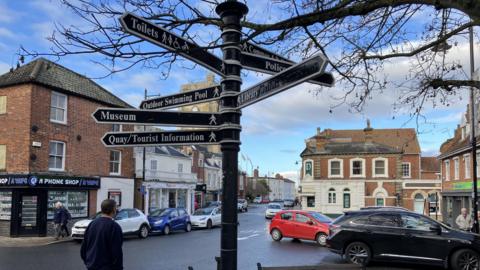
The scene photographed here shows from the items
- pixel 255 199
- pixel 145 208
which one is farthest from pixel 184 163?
pixel 255 199

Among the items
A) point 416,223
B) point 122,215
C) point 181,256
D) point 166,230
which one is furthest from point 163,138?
point 166,230

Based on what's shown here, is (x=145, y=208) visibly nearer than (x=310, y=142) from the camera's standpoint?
Yes

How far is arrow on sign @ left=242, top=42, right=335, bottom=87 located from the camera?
4.63 m

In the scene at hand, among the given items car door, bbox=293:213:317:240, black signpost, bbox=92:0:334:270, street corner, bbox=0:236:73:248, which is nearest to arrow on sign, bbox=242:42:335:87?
black signpost, bbox=92:0:334:270

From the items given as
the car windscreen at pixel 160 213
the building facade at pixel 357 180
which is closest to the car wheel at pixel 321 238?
the car windscreen at pixel 160 213

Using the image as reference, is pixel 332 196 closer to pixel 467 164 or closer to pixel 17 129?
pixel 467 164

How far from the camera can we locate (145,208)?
3944 cm

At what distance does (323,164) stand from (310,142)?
13.2 feet

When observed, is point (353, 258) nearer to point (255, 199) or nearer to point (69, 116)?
point (69, 116)

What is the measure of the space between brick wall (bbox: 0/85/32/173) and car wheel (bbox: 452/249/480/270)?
66.7 ft

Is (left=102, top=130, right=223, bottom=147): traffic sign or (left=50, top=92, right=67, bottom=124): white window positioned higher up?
(left=50, top=92, right=67, bottom=124): white window

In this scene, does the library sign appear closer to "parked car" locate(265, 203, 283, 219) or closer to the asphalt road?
the asphalt road

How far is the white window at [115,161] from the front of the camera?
1261 inches

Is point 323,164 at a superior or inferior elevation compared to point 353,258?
superior
